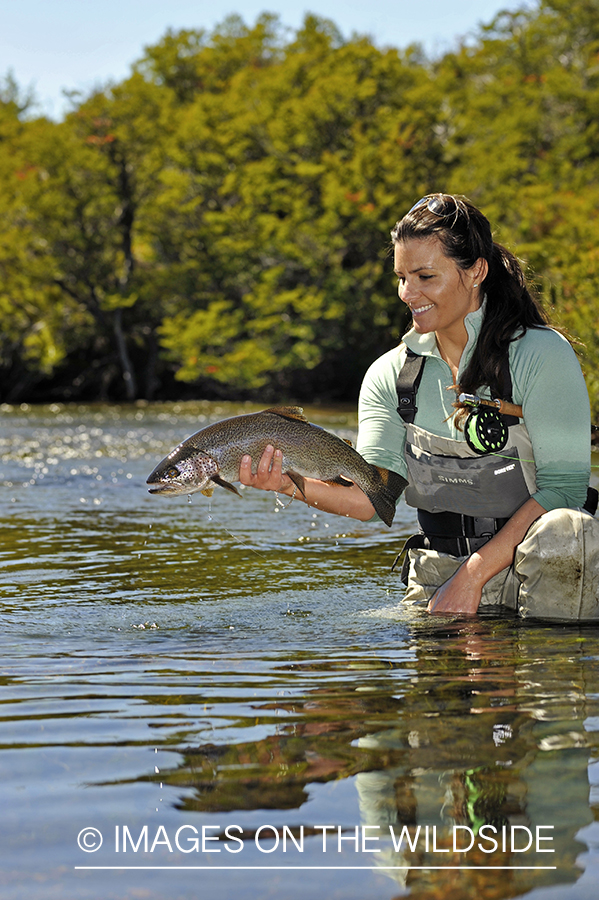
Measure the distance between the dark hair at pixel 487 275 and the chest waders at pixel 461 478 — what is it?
0.34 feet

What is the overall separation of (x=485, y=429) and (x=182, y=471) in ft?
4.36

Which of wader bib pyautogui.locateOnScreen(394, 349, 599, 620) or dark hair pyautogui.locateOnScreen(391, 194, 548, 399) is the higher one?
dark hair pyautogui.locateOnScreen(391, 194, 548, 399)

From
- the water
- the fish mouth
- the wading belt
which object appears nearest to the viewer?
the water

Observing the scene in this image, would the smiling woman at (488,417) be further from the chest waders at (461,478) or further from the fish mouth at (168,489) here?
the fish mouth at (168,489)

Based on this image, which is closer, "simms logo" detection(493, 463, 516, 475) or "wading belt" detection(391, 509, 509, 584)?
"simms logo" detection(493, 463, 516, 475)

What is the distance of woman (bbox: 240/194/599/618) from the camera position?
175 inches

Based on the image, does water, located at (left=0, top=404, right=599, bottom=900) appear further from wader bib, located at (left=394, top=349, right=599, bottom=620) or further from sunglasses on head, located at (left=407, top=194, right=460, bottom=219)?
sunglasses on head, located at (left=407, top=194, right=460, bottom=219)

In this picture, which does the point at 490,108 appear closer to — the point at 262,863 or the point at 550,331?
the point at 550,331

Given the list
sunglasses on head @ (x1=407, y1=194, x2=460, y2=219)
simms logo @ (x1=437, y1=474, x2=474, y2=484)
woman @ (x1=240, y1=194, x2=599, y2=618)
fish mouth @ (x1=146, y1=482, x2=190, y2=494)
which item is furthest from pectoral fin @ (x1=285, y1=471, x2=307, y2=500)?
sunglasses on head @ (x1=407, y1=194, x2=460, y2=219)

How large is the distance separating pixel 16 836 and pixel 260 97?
117 ft

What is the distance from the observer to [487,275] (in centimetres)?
468

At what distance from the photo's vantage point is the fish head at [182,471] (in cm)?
454

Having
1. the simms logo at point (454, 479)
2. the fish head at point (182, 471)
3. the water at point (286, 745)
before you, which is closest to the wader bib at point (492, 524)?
the simms logo at point (454, 479)

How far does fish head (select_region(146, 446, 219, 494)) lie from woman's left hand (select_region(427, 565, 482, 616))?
3.77ft
